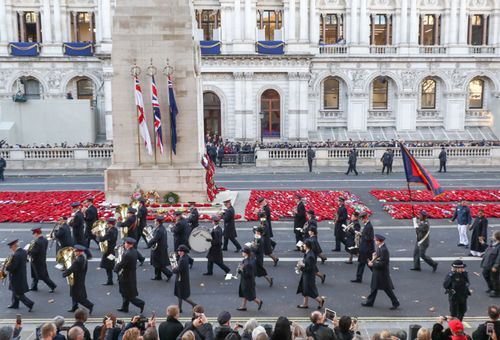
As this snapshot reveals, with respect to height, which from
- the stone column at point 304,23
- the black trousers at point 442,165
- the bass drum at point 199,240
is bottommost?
the bass drum at point 199,240

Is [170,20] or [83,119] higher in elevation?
[170,20]

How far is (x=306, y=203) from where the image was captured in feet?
76.0

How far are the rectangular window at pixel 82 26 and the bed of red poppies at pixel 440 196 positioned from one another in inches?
1220

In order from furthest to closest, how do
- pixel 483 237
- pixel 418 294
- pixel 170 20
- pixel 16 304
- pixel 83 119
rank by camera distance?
pixel 83 119 → pixel 170 20 → pixel 483 237 → pixel 418 294 → pixel 16 304

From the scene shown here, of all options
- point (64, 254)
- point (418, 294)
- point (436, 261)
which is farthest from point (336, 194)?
point (64, 254)

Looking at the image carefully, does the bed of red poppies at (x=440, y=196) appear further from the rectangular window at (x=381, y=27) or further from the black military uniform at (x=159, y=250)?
the rectangular window at (x=381, y=27)

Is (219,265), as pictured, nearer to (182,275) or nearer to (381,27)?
(182,275)

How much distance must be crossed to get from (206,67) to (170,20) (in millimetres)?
21843

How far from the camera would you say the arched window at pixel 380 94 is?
47.8 m

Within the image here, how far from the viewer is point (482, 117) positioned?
48062mm

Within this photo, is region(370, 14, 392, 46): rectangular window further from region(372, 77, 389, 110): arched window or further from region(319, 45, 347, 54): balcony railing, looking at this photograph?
region(372, 77, 389, 110): arched window

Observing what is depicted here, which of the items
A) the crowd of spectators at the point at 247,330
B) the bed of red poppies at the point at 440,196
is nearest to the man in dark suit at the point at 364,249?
the crowd of spectators at the point at 247,330

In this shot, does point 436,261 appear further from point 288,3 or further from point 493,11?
point 493,11

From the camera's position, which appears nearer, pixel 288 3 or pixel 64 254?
pixel 64 254
